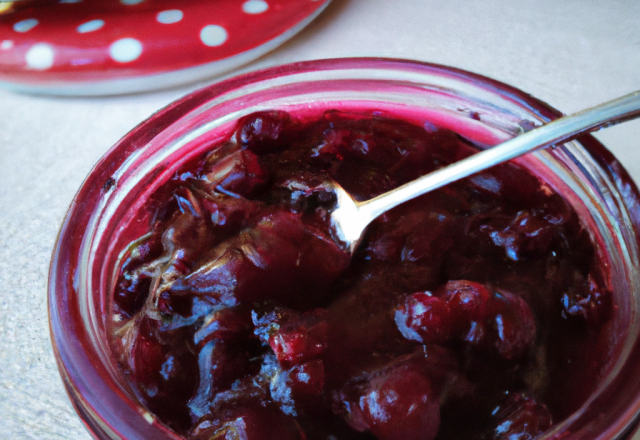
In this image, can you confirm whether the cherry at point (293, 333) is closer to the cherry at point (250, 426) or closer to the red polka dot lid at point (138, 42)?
the cherry at point (250, 426)

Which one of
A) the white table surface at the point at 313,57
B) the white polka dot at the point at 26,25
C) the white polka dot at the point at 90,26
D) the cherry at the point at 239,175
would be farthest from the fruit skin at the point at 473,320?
the white polka dot at the point at 26,25

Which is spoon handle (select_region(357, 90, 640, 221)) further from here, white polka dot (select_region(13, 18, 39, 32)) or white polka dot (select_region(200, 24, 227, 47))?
white polka dot (select_region(13, 18, 39, 32))

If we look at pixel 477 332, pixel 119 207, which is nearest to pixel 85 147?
pixel 119 207

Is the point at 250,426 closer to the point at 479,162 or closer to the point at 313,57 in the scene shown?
the point at 479,162

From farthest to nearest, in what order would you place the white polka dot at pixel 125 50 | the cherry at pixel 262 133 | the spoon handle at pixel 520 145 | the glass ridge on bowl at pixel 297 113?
the white polka dot at pixel 125 50 → the cherry at pixel 262 133 → the spoon handle at pixel 520 145 → the glass ridge on bowl at pixel 297 113

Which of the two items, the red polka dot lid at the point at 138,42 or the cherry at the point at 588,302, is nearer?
the cherry at the point at 588,302

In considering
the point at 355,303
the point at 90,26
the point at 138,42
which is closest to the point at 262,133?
the point at 355,303

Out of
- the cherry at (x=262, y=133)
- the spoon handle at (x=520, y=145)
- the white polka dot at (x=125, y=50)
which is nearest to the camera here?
the spoon handle at (x=520, y=145)
